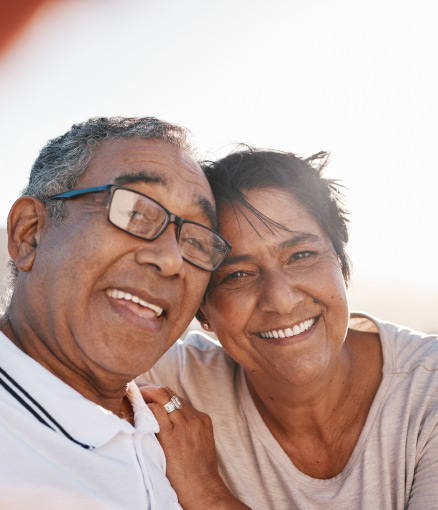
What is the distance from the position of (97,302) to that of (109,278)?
11cm

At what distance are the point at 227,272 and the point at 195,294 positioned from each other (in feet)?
1.08

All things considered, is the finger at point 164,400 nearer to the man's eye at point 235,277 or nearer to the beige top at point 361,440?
the beige top at point 361,440

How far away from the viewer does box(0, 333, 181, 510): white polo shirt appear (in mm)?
1516

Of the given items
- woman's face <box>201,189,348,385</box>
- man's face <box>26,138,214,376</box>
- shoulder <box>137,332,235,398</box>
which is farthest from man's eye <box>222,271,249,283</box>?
shoulder <box>137,332,235,398</box>

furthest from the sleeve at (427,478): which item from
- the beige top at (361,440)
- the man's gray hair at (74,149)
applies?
the man's gray hair at (74,149)

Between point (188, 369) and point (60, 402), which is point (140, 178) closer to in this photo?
point (60, 402)

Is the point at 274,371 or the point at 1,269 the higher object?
the point at 1,269

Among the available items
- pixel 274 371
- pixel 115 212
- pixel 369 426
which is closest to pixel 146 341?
pixel 115 212

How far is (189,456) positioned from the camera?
2355 millimetres

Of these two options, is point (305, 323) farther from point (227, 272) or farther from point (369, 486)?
point (369, 486)

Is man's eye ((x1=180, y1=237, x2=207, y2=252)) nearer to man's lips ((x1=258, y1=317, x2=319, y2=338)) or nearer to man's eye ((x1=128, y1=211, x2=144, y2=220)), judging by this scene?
man's eye ((x1=128, y1=211, x2=144, y2=220))

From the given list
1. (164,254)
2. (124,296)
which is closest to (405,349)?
(164,254)

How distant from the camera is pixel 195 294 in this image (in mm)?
2320

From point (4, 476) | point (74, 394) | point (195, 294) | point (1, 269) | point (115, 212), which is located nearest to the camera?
point (4, 476)
